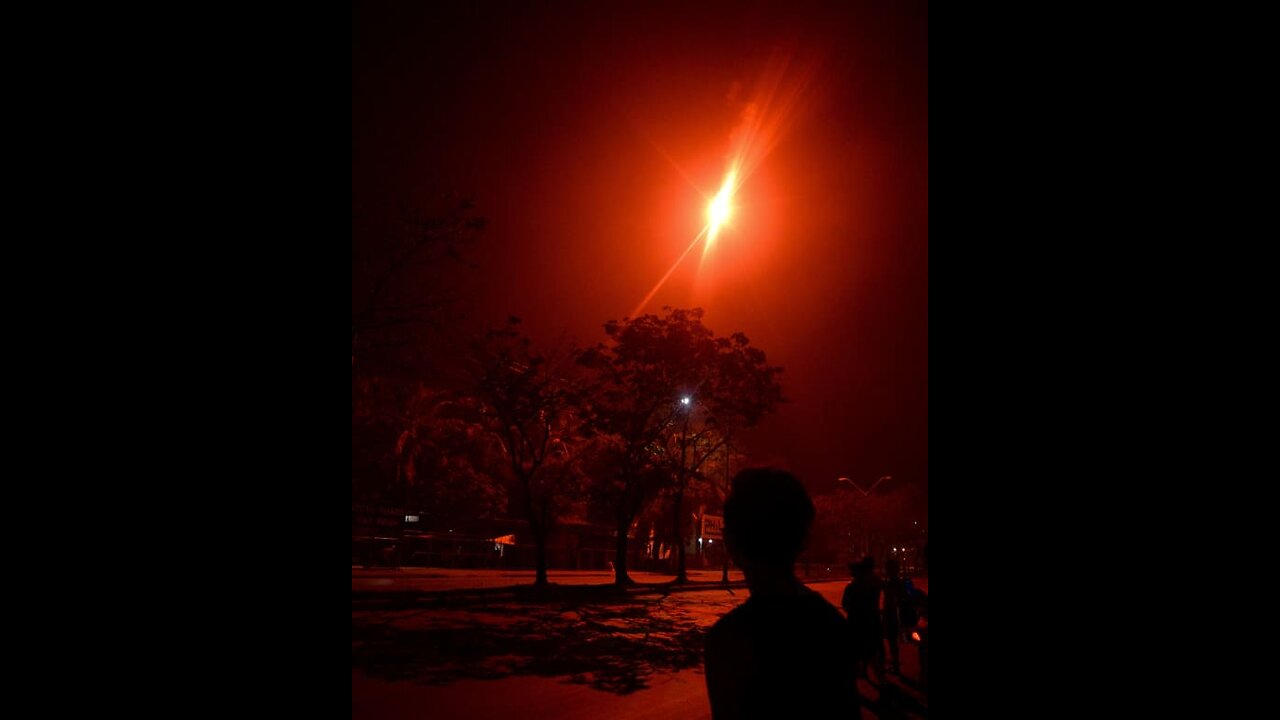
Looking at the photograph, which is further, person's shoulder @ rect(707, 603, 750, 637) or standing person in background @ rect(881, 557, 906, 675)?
standing person in background @ rect(881, 557, 906, 675)

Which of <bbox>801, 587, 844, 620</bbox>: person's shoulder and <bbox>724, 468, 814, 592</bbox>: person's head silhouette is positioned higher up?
<bbox>724, 468, 814, 592</bbox>: person's head silhouette

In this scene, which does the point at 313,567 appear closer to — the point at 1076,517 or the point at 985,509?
the point at 985,509

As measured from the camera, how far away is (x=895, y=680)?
9336mm

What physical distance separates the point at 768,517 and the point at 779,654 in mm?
348

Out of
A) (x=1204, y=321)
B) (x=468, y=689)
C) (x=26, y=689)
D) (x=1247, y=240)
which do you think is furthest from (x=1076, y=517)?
(x=468, y=689)

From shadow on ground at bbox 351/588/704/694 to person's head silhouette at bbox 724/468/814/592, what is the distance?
7.57 metres

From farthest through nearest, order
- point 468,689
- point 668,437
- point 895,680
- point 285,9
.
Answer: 1. point 668,437
2. point 895,680
3. point 468,689
4. point 285,9

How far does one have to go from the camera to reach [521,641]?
500 inches

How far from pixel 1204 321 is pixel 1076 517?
451 mm

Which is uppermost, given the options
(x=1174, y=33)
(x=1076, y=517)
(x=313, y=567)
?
(x=1174, y=33)

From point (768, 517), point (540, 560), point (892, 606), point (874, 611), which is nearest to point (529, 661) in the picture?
point (892, 606)

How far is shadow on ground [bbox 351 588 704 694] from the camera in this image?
9.55 meters

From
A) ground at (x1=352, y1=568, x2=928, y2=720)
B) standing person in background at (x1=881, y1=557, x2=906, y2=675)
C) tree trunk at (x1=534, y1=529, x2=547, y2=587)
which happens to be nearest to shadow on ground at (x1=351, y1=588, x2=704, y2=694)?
ground at (x1=352, y1=568, x2=928, y2=720)

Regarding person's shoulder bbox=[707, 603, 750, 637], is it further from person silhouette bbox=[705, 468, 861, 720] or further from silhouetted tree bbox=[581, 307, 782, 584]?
silhouetted tree bbox=[581, 307, 782, 584]
